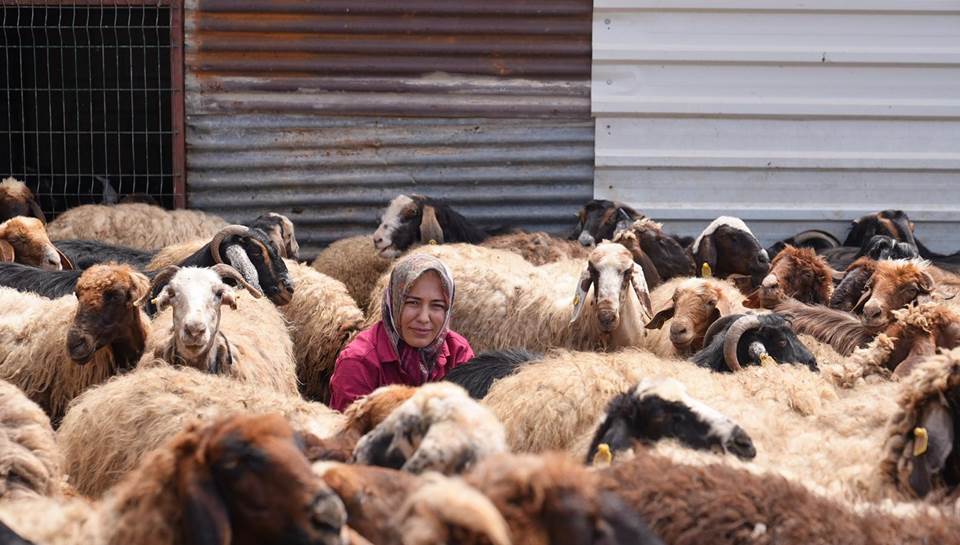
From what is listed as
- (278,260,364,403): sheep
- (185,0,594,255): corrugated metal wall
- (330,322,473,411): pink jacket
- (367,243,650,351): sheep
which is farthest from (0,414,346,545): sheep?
(185,0,594,255): corrugated metal wall

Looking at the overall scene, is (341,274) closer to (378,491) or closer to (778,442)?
(778,442)

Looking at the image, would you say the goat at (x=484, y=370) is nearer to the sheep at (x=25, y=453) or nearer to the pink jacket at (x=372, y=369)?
the pink jacket at (x=372, y=369)

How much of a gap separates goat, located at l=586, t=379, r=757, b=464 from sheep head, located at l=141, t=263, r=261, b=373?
2526 millimetres

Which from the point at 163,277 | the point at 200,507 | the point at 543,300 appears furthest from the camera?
the point at 543,300

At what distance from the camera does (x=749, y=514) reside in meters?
4.12

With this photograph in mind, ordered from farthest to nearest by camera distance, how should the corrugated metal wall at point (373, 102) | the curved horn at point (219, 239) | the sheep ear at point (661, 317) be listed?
the corrugated metal wall at point (373, 102)
the curved horn at point (219, 239)
the sheep ear at point (661, 317)

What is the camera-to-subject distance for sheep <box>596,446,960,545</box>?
406 centimetres

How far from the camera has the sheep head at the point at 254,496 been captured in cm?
374

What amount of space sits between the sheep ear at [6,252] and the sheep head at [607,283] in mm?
4249

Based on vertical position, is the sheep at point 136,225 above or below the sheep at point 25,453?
above

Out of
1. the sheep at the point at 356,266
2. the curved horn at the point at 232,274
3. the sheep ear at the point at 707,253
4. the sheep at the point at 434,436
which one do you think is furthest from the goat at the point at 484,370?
the sheep at the point at 356,266

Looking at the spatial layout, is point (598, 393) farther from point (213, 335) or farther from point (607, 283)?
point (607, 283)

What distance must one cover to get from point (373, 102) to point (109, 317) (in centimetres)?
507

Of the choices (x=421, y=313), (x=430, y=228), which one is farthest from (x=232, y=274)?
(x=430, y=228)
